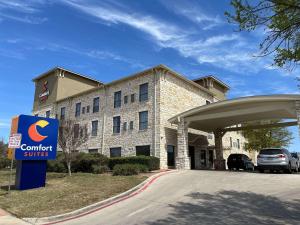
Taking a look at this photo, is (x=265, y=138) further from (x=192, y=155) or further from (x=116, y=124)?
(x=116, y=124)

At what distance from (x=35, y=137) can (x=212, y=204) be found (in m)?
10.2

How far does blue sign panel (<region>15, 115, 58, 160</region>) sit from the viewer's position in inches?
606

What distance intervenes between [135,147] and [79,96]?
42.0ft

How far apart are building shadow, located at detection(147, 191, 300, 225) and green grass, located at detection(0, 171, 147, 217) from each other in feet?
13.1

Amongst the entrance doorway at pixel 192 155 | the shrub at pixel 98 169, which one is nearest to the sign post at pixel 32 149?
the shrub at pixel 98 169

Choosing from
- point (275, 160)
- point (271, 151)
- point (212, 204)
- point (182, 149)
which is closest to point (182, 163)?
point (182, 149)

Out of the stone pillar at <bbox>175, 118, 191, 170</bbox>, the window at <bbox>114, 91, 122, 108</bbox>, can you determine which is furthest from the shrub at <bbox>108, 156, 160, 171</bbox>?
the window at <bbox>114, 91, 122, 108</bbox>

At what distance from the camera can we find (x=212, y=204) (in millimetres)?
11172

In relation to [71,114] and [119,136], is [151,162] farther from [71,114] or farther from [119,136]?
[71,114]

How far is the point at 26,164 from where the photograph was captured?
51.2ft

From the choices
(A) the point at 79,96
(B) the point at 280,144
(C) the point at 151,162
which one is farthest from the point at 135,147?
(B) the point at 280,144

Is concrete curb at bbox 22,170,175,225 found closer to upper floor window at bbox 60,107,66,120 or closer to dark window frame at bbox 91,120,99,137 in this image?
dark window frame at bbox 91,120,99,137

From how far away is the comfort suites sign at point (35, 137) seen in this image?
50.4ft

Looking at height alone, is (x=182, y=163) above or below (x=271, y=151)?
below
